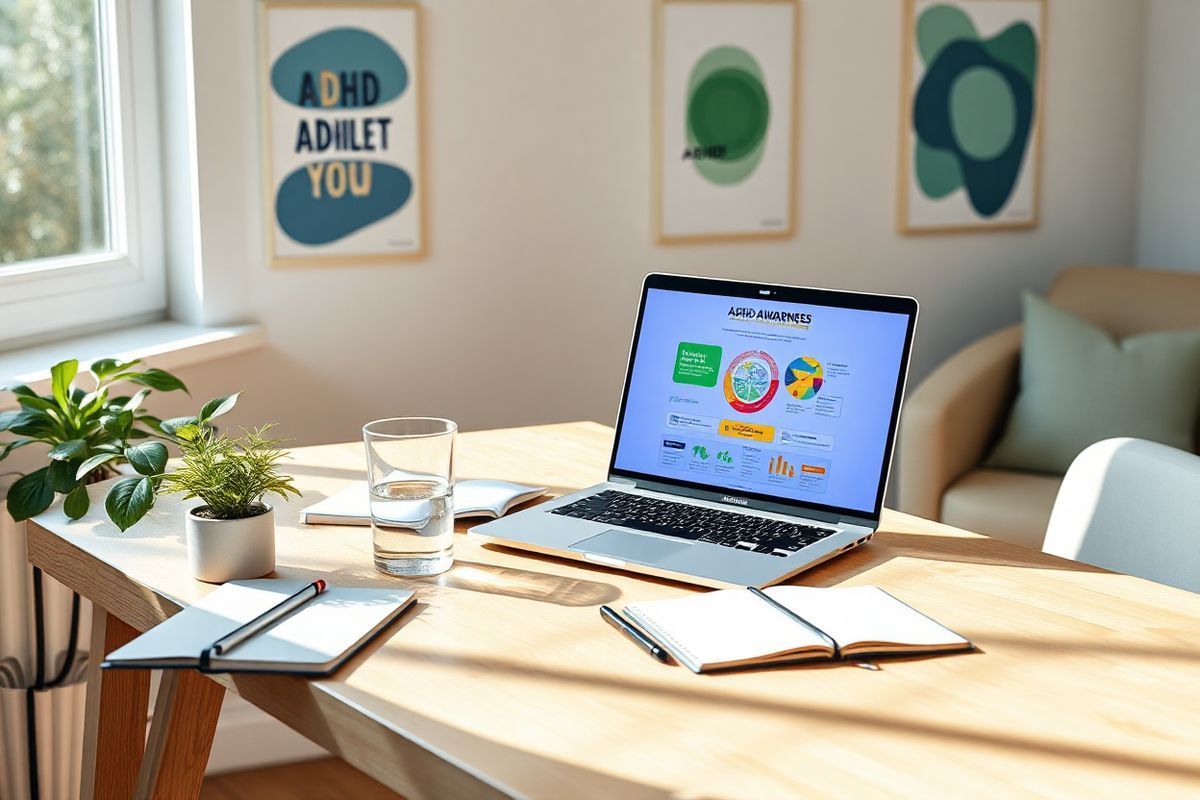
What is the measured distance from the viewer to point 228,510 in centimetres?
132

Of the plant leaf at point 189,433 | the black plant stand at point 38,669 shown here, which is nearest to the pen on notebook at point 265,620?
the plant leaf at point 189,433

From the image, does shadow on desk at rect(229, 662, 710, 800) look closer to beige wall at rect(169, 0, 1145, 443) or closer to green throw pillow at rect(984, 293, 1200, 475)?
beige wall at rect(169, 0, 1145, 443)

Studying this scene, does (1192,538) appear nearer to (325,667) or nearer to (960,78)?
(325,667)

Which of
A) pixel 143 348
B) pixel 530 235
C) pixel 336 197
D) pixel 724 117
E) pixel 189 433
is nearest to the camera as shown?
pixel 189 433

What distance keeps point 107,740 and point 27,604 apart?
1.90ft

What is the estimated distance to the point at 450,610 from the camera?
1.24 meters

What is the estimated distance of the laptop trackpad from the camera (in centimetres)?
137

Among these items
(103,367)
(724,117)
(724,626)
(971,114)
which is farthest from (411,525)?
(971,114)

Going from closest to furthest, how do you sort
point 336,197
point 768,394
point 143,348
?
point 768,394
point 143,348
point 336,197

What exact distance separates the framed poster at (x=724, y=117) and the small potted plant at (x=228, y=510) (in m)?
1.74

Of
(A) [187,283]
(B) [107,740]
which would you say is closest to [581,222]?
(A) [187,283]

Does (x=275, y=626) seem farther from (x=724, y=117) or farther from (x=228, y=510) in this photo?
(x=724, y=117)

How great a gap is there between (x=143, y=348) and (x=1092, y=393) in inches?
75.9

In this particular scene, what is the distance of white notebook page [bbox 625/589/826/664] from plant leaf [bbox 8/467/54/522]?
744 millimetres
